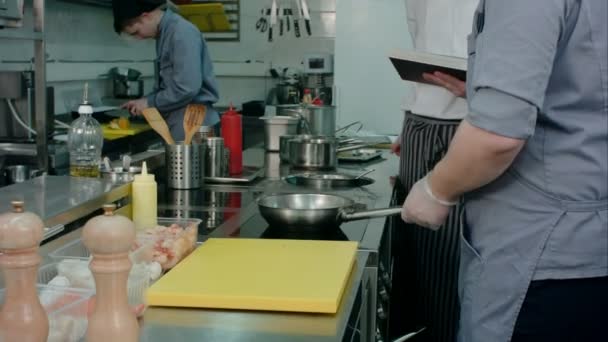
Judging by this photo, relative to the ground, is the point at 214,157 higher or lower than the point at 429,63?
lower

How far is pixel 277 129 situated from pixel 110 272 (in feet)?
8.32

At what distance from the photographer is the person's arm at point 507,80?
1214 millimetres

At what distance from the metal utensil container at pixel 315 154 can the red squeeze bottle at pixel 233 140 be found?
22 cm

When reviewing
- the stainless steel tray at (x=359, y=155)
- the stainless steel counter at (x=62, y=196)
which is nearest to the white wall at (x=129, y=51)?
the stainless steel tray at (x=359, y=155)

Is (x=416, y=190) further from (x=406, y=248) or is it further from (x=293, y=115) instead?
(x=293, y=115)

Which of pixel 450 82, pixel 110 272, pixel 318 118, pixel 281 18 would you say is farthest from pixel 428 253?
pixel 281 18

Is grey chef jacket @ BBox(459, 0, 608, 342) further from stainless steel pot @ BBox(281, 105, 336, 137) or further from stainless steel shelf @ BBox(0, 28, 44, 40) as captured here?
stainless steel pot @ BBox(281, 105, 336, 137)

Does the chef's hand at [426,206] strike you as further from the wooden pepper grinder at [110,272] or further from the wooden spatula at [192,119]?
the wooden spatula at [192,119]

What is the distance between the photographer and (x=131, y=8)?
3.96m

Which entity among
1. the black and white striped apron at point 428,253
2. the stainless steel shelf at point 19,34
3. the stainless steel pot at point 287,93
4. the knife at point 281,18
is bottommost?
the black and white striped apron at point 428,253

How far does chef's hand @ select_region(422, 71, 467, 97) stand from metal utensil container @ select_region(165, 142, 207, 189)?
0.71 meters

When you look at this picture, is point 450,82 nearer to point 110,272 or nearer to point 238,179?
point 238,179

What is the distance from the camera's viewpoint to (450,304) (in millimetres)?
2475

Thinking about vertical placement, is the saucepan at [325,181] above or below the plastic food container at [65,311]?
above
